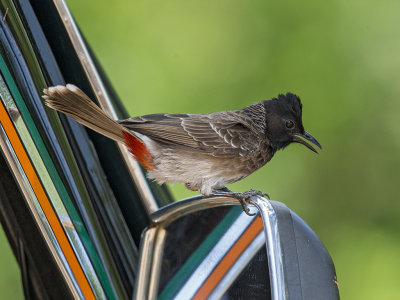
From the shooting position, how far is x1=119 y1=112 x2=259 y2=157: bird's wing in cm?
334

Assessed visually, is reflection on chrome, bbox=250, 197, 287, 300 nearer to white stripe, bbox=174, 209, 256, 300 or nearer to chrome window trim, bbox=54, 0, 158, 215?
white stripe, bbox=174, 209, 256, 300

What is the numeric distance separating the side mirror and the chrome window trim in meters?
0.15

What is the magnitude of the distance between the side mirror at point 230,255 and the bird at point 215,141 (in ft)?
2.63

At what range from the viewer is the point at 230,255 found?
197 centimetres

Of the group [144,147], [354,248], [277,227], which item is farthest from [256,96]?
[277,227]

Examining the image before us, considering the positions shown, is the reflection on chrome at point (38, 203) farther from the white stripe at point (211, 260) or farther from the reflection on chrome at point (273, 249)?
the reflection on chrome at point (273, 249)

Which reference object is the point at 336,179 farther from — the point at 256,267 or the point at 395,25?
the point at 256,267

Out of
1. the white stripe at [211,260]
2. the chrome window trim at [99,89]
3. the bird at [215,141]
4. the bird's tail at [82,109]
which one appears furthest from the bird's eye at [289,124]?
the white stripe at [211,260]

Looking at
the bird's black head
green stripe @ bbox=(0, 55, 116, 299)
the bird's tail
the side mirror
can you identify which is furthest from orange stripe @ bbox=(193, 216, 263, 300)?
the bird's black head

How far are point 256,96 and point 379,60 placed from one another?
0.78 metres

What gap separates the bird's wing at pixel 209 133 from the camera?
3.34 metres

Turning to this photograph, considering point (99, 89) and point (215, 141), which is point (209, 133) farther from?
point (99, 89)

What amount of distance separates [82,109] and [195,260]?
1.74ft

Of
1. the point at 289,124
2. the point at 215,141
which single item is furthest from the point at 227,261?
the point at 289,124
